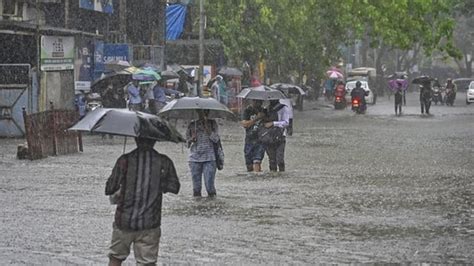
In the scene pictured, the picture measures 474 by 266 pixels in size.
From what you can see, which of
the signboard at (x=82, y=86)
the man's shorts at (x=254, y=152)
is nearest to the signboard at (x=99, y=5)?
the signboard at (x=82, y=86)

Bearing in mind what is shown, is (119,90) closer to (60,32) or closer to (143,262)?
(60,32)

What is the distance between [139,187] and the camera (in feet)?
28.2

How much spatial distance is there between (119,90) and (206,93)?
7672 mm

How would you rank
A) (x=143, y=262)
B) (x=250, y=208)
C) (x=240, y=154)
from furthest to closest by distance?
(x=240, y=154) < (x=250, y=208) < (x=143, y=262)

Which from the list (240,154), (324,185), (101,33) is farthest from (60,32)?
(324,185)

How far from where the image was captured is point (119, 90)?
108 ft

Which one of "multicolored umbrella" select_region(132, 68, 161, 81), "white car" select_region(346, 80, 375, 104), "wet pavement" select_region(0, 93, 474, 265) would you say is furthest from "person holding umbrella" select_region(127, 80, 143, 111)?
"white car" select_region(346, 80, 375, 104)

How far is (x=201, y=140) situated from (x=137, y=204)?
23.8 ft

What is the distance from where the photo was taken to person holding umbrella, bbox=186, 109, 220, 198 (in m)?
15.7

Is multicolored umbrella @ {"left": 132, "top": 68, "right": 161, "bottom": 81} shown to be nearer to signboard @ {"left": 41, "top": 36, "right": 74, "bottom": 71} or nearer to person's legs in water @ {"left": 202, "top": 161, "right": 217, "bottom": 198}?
signboard @ {"left": 41, "top": 36, "right": 74, "bottom": 71}

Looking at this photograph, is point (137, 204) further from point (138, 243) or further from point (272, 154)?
point (272, 154)

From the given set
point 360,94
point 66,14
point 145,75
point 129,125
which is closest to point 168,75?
point 145,75

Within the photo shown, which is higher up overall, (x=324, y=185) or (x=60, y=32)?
(x=60, y=32)

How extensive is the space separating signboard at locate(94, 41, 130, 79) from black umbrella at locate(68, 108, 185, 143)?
2913 centimetres
